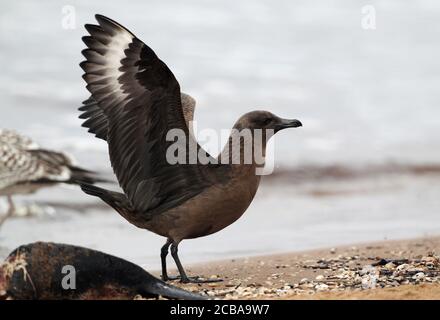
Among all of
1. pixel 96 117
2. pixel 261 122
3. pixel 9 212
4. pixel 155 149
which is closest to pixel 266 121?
pixel 261 122

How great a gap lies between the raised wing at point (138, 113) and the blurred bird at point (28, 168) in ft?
13.3

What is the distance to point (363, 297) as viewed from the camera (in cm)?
487

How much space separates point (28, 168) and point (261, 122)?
4574mm

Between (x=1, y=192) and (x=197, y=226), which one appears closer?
(x=197, y=226)

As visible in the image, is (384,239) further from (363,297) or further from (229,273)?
(363,297)

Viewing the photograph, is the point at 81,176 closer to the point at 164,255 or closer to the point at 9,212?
the point at 9,212

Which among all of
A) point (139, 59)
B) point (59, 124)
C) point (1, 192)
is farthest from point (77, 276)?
point (59, 124)

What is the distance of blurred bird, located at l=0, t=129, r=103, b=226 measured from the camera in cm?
973

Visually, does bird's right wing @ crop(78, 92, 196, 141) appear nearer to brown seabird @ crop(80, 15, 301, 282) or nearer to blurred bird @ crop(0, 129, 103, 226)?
brown seabird @ crop(80, 15, 301, 282)

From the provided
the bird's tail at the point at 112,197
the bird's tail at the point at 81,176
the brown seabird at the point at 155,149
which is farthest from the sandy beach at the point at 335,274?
the bird's tail at the point at 81,176

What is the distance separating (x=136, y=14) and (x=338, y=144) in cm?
602

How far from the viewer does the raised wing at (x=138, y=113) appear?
5.44m

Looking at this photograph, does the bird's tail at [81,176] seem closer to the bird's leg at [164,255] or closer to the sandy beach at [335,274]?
the sandy beach at [335,274]
